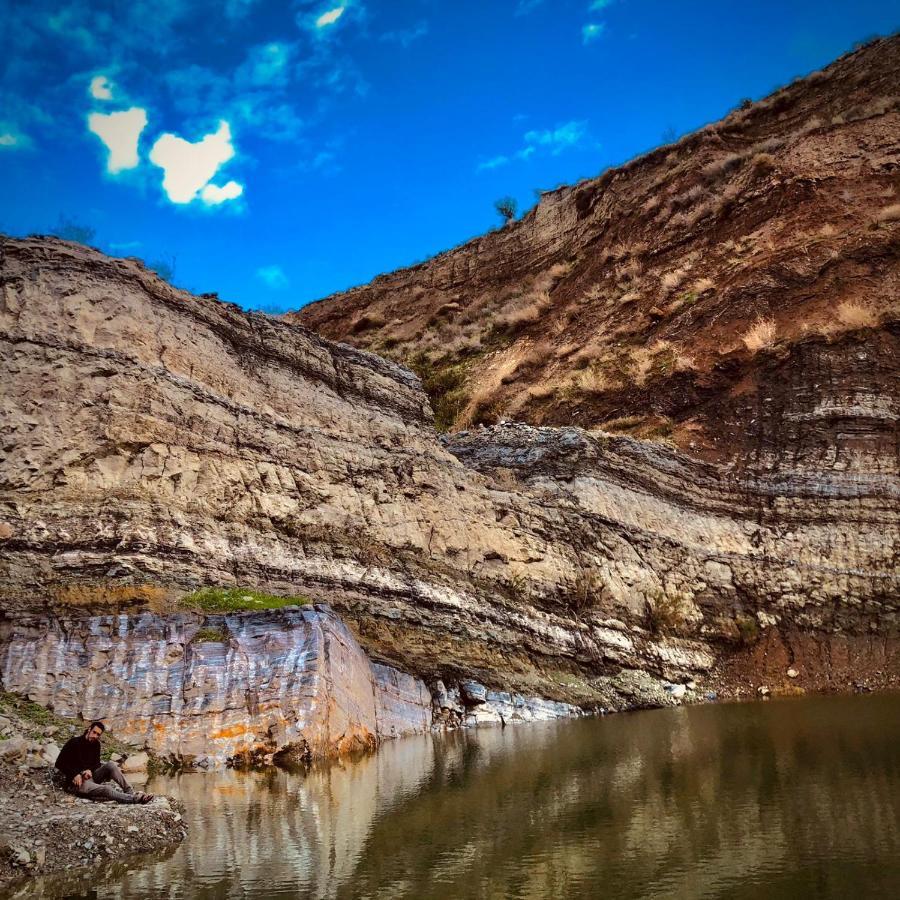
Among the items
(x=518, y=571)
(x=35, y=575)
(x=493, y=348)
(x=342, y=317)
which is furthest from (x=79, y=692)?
(x=342, y=317)

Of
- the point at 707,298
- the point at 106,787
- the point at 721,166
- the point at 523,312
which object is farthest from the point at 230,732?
the point at 721,166

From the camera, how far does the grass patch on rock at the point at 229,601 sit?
13.3 m

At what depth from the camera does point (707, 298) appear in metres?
31.3

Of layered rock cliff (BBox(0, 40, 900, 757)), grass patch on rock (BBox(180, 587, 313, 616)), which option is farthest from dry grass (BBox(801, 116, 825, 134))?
grass patch on rock (BBox(180, 587, 313, 616))

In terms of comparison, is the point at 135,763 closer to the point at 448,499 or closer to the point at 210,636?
the point at 210,636

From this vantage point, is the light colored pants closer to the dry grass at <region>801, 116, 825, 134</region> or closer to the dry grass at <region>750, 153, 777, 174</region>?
the dry grass at <region>750, 153, 777, 174</region>

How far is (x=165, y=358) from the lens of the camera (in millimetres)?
17656

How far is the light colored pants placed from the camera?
8.30m

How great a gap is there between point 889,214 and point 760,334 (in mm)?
6901

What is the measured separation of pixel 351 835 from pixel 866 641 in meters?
17.5

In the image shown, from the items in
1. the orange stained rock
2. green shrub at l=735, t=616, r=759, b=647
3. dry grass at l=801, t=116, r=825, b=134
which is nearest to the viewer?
the orange stained rock

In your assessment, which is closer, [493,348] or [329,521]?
[329,521]

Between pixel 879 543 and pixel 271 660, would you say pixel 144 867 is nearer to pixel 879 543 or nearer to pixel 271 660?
pixel 271 660

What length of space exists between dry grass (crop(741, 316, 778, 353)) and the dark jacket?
79.0ft
